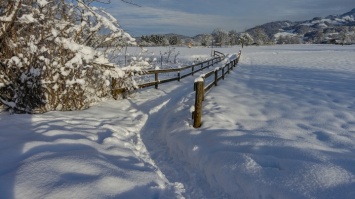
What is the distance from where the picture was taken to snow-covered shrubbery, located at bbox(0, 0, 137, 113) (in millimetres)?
6211

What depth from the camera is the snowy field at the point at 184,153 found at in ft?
11.3

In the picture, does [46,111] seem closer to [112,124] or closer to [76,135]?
[112,124]

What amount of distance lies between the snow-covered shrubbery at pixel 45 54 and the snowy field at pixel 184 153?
708 millimetres

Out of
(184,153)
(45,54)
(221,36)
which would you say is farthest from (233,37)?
(184,153)

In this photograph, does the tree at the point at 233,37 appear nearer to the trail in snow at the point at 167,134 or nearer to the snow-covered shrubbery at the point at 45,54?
the trail in snow at the point at 167,134

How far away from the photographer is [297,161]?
404cm

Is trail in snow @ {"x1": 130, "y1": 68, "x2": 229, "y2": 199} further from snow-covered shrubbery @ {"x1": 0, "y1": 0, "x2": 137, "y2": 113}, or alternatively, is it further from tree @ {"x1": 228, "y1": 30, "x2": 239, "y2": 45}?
tree @ {"x1": 228, "y1": 30, "x2": 239, "y2": 45}

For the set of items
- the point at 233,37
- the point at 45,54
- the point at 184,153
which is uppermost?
the point at 233,37

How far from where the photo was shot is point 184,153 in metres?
5.29

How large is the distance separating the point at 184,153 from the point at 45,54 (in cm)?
402

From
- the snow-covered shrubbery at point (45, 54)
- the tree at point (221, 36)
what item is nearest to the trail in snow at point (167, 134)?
the snow-covered shrubbery at point (45, 54)

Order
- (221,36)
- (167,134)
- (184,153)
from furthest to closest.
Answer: (221,36), (167,134), (184,153)

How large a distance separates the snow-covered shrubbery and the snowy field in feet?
2.32

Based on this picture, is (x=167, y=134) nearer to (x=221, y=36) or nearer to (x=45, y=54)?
(x=45, y=54)
